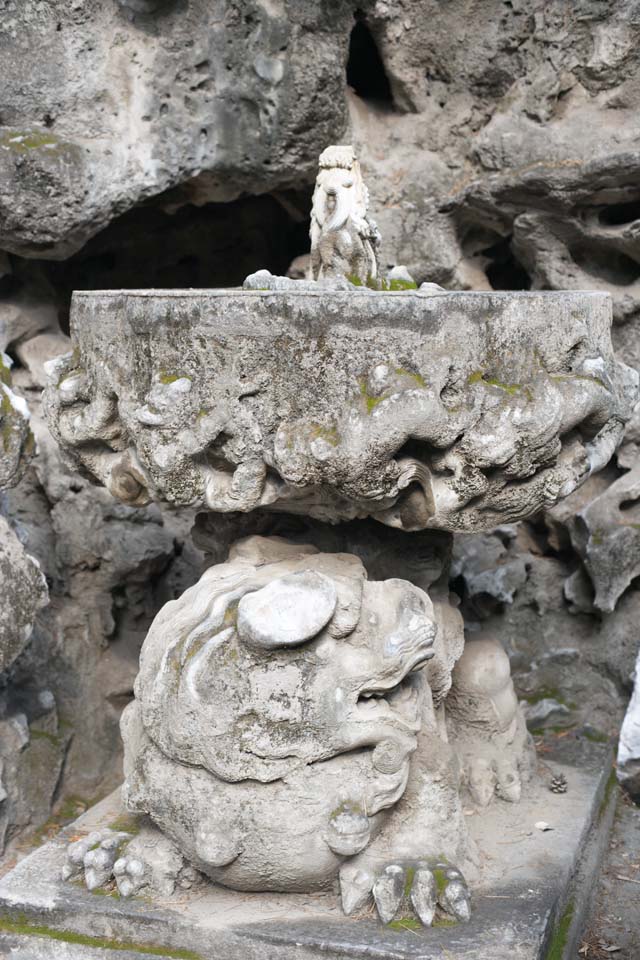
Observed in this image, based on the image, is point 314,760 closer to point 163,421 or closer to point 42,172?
point 163,421

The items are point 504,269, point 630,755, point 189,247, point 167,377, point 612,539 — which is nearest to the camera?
point 630,755

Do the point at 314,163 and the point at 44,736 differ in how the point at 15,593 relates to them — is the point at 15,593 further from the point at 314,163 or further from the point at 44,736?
the point at 314,163

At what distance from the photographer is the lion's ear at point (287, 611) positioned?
102 inches

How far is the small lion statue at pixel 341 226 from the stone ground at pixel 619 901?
6.39ft

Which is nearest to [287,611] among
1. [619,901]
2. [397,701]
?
[397,701]

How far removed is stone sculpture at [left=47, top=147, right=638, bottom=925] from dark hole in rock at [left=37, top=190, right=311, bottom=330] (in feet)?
→ 6.47

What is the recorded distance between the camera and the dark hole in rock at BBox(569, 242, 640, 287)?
14.8 feet

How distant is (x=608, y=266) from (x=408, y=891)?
2.75 meters

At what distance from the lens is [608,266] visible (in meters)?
4.54

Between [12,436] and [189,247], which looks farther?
[189,247]

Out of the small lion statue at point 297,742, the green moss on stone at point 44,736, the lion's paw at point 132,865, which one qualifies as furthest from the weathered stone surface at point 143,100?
the lion's paw at point 132,865

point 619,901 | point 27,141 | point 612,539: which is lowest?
point 619,901

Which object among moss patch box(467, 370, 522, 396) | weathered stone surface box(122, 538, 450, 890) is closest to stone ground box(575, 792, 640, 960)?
weathered stone surface box(122, 538, 450, 890)

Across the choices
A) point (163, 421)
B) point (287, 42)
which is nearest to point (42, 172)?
point (287, 42)
